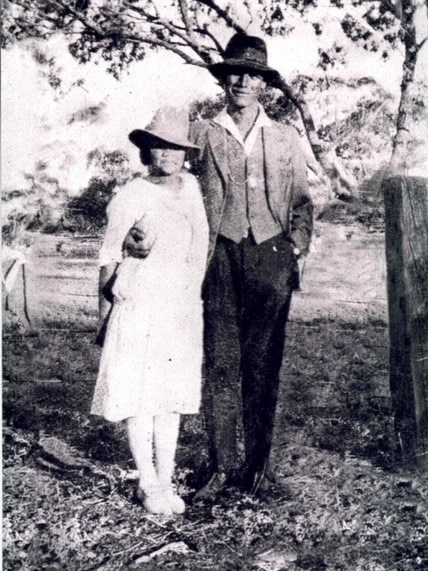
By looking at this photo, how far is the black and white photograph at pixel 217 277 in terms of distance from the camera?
10.9 feet

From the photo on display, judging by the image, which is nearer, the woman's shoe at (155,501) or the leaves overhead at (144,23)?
the woman's shoe at (155,501)

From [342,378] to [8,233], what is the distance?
1747 mm

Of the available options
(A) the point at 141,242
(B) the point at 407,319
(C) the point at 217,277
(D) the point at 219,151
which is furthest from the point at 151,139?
(B) the point at 407,319

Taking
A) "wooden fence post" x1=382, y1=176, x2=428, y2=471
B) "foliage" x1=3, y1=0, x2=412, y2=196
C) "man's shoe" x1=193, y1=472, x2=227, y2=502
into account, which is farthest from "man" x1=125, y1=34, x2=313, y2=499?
"wooden fence post" x1=382, y1=176, x2=428, y2=471

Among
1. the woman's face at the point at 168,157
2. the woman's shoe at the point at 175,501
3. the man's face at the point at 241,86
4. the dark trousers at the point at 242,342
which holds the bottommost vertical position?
the woman's shoe at the point at 175,501

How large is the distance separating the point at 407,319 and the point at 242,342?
2.63ft

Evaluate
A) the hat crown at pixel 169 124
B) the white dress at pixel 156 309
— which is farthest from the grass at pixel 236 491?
the hat crown at pixel 169 124

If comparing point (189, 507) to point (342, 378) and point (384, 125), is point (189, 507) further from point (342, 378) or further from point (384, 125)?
point (384, 125)

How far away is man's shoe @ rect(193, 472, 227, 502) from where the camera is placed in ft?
10.9

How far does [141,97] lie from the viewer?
338 cm

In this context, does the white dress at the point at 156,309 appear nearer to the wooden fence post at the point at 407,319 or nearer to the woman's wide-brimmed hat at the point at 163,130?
the woman's wide-brimmed hat at the point at 163,130

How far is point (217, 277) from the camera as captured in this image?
11.0 feet

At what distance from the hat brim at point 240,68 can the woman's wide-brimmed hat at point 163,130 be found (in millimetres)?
277

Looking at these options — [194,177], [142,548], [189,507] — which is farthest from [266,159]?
[142,548]
